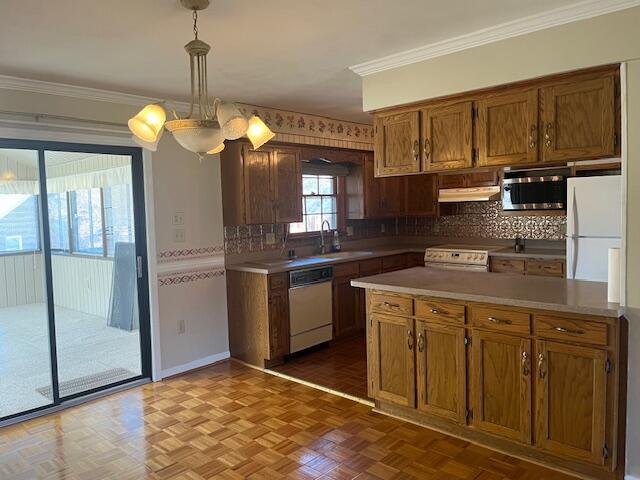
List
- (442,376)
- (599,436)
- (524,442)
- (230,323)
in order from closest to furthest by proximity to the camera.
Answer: (599,436) → (524,442) → (442,376) → (230,323)

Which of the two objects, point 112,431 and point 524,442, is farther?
point 112,431

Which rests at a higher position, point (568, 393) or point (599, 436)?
point (568, 393)

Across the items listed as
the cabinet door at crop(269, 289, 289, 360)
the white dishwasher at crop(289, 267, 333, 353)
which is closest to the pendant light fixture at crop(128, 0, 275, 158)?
the cabinet door at crop(269, 289, 289, 360)

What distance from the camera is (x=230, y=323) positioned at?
475 centimetres

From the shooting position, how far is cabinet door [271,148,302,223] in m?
4.75

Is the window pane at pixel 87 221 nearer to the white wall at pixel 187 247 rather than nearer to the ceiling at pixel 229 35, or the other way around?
the white wall at pixel 187 247

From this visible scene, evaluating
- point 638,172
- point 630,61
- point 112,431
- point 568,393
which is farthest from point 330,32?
point 112,431

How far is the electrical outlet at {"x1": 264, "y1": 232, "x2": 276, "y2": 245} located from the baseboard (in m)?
1.23

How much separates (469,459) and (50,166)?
3.61m

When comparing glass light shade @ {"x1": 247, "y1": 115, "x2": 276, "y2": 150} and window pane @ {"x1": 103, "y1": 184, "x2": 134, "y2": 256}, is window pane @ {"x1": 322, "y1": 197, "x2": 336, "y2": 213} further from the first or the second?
glass light shade @ {"x1": 247, "y1": 115, "x2": 276, "y2": 150}

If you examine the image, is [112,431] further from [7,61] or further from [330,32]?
[330,32]

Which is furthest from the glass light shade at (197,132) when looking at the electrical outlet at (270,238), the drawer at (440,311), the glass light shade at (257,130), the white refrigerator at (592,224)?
the white refrigerator at (592,224)

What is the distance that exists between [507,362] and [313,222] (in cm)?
328

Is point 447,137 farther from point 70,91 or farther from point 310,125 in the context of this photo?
point 70,91
